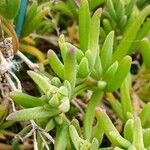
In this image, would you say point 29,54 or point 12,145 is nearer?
point 12,145

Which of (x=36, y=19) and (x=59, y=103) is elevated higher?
(x=36, y=19)

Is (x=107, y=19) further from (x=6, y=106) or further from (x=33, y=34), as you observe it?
(x=6, y=106)

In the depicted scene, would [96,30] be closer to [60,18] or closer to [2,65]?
[2,65]

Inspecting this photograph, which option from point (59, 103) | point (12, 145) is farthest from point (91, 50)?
point (12, 145)

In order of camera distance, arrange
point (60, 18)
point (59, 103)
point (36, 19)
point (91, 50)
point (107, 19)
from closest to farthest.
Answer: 1. point (59, 103)
2. point (91, 50)
3. point (36, 19)
4. point (107, 19)
5. point (60, 18)

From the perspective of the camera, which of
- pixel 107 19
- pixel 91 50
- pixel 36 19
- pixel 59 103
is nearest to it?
pixel 59 103

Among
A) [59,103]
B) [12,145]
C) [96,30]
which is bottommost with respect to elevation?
[12,145]

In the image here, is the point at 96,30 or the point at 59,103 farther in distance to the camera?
the point at 96,30

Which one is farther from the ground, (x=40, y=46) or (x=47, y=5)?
(x=47, y=5)

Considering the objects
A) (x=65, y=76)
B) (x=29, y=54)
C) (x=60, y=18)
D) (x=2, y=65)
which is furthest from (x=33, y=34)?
(x=65, y=76)
